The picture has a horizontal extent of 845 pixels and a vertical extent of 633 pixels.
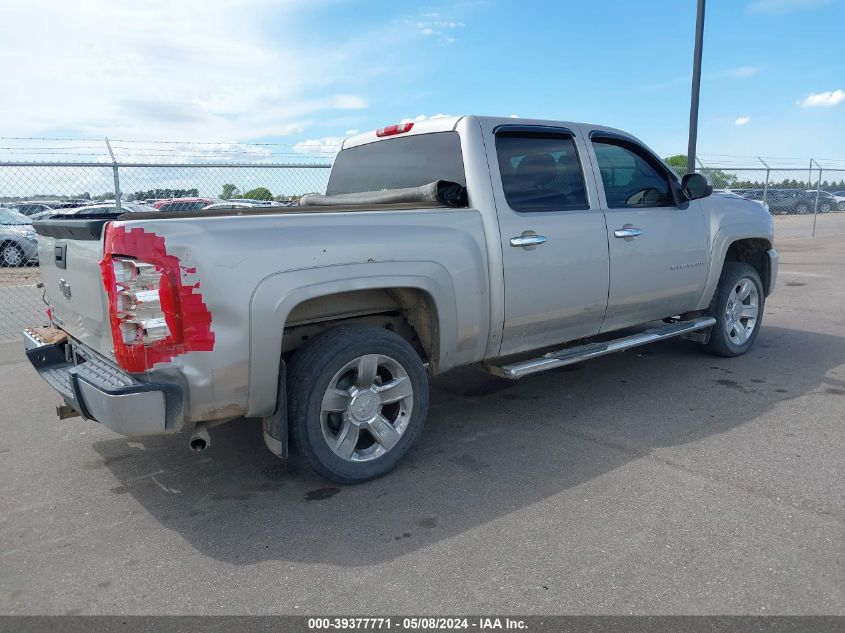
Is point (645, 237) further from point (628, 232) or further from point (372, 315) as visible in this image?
point (372, 315)

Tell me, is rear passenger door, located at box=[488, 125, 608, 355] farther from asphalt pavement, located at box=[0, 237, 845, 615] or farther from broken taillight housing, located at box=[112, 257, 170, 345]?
broken taillight housing, located at box=[112, 257, 170, 345]

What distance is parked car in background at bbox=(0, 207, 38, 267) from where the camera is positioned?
10.6 m

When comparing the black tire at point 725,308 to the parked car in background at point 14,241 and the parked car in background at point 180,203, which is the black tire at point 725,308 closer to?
the parked car in background at point 180,203

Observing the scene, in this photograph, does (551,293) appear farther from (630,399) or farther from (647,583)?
(647,583)

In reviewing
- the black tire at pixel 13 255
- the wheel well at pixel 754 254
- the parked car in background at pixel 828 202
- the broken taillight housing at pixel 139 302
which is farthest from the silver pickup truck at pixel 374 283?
the parked car in background at pixel 828 202

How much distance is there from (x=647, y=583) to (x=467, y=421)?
2.10m

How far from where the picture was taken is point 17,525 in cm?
339

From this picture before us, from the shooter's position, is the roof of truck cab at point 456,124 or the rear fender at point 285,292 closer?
the rear fender at point 285,292

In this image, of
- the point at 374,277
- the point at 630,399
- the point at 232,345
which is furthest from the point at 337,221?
the point at 630,399

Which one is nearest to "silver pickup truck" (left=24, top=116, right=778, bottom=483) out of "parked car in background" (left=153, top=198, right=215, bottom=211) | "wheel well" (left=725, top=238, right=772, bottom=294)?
Answer: "wheel well" (left=725, top=238, right=772, bottom=294)

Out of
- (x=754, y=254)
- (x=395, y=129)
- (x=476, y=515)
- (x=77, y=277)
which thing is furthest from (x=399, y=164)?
(x=754, y=254)

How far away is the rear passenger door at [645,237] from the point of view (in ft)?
16.0

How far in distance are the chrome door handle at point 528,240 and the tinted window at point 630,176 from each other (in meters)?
0.88

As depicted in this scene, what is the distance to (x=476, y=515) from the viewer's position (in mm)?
3371
